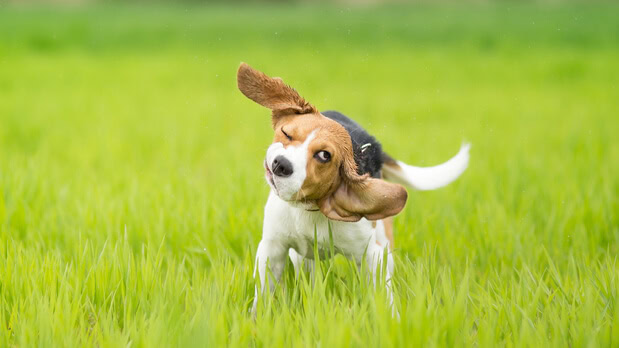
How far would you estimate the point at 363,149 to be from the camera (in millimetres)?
2410

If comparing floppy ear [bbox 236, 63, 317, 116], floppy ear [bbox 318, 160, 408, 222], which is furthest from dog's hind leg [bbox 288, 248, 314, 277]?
floppy ear [bbox 236, 63, 317, 116]

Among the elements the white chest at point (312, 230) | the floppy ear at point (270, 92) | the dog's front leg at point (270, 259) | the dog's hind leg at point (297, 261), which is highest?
the floppy ear at point (270, 92)

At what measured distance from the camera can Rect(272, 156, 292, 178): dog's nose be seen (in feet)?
6.48

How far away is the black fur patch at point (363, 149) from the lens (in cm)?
234

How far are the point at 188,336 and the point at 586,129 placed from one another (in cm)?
569

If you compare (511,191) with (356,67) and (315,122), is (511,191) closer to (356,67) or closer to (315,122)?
(315,122)

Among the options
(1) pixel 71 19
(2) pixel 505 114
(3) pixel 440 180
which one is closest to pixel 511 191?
(3) pixel 440 180

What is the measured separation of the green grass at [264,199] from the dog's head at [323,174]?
1.03 ft

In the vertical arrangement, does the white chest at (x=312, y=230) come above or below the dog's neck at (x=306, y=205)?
below

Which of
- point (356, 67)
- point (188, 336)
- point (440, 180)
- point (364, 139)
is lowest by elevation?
point (188, 336)

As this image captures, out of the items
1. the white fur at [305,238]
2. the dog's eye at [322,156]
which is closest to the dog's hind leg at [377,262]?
Answer: the white fur at [305,238]

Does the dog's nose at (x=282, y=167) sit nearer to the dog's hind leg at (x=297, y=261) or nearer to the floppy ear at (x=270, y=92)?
the floppy ear at (x=270, y=92)

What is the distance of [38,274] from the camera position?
2461mm

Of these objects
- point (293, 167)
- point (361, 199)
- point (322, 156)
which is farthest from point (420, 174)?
point (293, 167)
